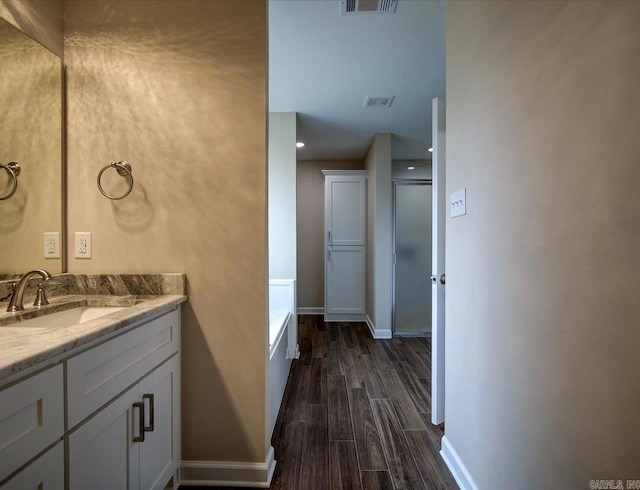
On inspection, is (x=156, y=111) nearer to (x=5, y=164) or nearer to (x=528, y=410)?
(x=5, y=164)

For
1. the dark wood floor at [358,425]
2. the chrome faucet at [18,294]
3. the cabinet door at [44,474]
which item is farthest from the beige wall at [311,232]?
the cabinet door at [44,474]

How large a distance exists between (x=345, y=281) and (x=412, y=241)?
45.2 inches

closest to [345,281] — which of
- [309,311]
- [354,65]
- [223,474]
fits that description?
[309,311]

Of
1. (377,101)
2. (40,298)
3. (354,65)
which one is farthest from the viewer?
(377,101)

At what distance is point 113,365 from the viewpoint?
3.22 ft

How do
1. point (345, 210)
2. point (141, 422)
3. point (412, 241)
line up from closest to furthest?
point (141, 422)
point (412, 241)
point (345, 210)

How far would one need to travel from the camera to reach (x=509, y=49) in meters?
1.05

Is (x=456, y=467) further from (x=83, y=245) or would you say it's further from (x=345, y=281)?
(x=345, y=281)

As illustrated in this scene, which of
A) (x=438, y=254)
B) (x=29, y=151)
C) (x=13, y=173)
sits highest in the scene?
(x=29, y=151)

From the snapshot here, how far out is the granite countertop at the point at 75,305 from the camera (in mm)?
705

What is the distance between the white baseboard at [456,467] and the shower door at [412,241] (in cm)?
276

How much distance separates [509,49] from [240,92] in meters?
1.08

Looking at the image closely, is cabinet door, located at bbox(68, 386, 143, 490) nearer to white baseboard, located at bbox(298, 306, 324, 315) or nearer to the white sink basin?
the white sink basin

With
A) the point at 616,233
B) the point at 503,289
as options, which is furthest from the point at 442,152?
the point at 616,233
